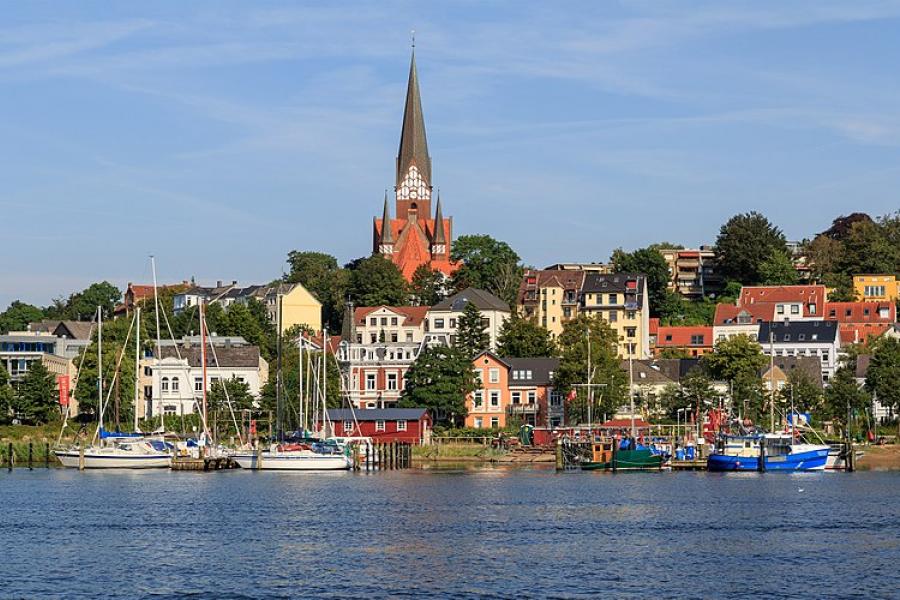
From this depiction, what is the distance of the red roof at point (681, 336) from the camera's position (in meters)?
180

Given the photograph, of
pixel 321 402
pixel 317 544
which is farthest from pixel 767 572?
pixel 321 402

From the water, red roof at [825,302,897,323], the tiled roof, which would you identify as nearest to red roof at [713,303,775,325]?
red roof at [825,302,897,323]

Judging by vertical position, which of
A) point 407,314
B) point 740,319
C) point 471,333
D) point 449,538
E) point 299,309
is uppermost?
point 299,309

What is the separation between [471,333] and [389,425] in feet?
87.4

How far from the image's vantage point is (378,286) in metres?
193

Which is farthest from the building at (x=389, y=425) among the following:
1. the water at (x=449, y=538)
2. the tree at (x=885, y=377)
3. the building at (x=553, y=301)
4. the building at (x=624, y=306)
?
the building at (x=553, y=301)

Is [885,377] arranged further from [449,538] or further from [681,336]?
[449,538]

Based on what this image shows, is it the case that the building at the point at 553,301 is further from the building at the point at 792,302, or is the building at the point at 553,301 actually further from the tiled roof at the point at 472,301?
the building at the point at 792,302

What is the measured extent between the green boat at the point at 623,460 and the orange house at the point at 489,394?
1208 inches

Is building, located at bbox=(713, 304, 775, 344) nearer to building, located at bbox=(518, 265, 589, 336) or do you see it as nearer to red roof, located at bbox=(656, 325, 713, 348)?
red roof, located at bbox=(656, 325, 713, 348)

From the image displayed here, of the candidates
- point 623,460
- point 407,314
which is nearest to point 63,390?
point 407,314

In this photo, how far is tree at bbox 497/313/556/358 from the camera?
158125 mm

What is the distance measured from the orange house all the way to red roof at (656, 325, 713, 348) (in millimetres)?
38986

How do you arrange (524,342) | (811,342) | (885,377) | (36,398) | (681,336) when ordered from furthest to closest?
(681,336)
(811,342)
(524,342)
(36,398)
(885,377)
